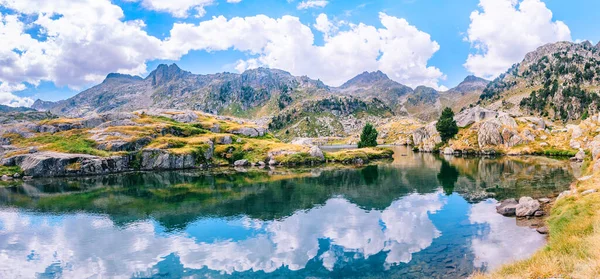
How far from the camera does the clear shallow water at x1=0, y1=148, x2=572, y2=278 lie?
127 feet

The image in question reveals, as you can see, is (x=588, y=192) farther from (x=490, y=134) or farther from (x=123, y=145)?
(x=123, y=145)

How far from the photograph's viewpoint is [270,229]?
5384cm

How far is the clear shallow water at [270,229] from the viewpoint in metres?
38.6

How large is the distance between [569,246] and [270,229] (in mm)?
38364

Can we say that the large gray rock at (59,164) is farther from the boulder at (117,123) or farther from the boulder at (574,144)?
the boulder at (574,144)

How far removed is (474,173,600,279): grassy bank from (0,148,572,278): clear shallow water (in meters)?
4.52

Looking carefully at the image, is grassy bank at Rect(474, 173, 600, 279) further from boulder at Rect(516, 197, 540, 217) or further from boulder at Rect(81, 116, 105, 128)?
boulder at Rect(81, 116, 105, 128)

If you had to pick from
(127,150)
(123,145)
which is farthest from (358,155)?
(123,145)

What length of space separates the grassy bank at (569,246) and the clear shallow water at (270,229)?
4.52 meters

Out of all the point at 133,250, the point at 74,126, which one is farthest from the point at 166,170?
the point at 133,250

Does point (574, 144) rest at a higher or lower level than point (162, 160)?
higher

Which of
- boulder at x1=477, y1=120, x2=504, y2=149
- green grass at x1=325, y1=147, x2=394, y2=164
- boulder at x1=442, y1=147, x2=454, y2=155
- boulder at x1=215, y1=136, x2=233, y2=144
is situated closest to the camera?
green grass at x1=325, y1=147, x2=394, y2=164

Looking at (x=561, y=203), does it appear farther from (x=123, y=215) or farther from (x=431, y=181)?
(x=123, y=215)

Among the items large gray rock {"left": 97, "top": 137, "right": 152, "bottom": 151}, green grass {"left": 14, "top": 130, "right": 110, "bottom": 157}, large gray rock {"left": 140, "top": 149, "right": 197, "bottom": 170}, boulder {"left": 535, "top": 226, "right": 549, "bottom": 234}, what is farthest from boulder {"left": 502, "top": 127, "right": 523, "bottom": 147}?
green grass {"left": 14, "top": 130, "right": 110, "bottom": 157}
